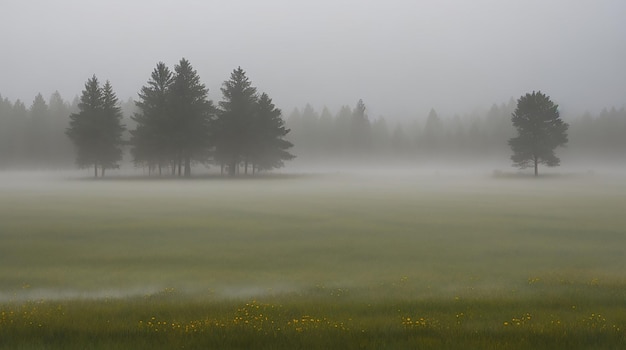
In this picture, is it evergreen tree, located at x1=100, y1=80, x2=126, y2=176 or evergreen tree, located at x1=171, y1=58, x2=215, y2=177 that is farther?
evergreen tree, located at x1=171, y1=58, x2=215, y2=177

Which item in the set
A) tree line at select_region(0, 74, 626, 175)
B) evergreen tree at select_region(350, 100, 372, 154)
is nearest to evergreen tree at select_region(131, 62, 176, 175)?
tree line at select_region(0, 74, 626, 175)

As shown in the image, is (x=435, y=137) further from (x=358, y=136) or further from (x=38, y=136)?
(x=38, y=136)

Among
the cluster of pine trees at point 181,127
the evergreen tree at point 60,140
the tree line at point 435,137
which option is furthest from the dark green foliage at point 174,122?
the tree line at point 435,137

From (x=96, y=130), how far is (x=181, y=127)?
1005 cm

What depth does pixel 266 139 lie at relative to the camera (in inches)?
2795

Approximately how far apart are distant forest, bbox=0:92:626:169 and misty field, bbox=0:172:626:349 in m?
53.6

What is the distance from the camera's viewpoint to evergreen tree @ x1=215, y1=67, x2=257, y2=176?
69.0 meters

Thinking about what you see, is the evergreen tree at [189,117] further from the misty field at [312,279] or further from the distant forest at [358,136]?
the misty field at [312,279]

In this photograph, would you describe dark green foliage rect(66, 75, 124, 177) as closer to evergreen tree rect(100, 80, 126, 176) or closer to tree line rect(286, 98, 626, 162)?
evergreen tree rect(100, 80, 126, 176)

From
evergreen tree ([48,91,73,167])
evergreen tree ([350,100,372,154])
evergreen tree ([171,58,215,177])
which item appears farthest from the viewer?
evergreen tree ([350,100,372,154])

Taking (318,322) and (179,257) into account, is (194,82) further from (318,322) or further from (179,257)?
(318,322)

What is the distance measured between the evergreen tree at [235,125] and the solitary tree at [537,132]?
33918 millimetres

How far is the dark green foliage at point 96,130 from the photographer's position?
6494 centimetres

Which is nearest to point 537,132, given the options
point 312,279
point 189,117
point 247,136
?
point 247,136
